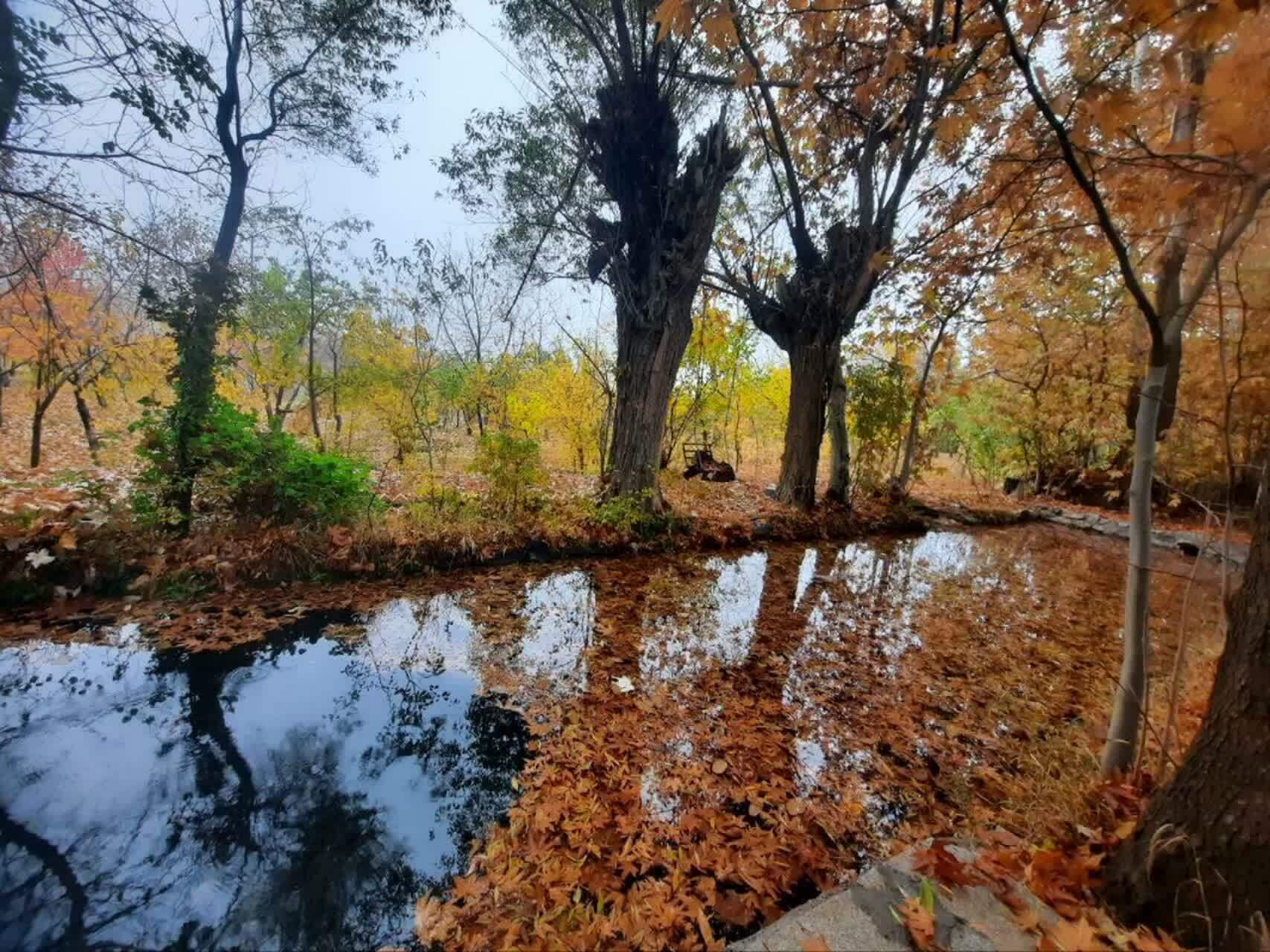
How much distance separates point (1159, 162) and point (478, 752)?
4.05 metres

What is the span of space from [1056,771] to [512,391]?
10172 millimetres

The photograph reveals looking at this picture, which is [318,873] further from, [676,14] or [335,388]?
[335,388]

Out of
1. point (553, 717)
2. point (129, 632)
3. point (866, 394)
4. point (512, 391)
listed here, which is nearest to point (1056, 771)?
point (553, 717)

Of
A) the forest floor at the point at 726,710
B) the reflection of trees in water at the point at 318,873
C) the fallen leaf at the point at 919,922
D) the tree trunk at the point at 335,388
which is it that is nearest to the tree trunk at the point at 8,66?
the forest floor at the point at 726,710

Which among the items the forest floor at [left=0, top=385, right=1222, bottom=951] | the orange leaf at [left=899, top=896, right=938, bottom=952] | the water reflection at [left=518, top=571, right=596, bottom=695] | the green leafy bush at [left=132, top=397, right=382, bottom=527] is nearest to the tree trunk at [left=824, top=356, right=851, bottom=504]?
the forest floor at [left=0, top=385, right=1222, bottom=951]

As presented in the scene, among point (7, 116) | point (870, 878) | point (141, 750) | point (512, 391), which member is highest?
point (7, 116)

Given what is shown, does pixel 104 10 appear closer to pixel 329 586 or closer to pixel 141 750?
pixel 329 586

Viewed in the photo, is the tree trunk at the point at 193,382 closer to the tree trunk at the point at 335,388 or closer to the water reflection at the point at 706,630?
the water reflection at the point at 706,630

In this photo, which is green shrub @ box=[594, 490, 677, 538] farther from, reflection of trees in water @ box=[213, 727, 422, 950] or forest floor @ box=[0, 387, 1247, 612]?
reflection of trees in water @ box=[213, 727, 422, 950]

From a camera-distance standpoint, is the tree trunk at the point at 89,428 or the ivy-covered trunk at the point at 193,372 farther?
the tree trunk at the point at 89,428

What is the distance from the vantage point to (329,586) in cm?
437

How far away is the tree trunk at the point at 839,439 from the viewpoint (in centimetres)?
781

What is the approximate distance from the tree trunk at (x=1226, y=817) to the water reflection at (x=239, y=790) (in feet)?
7.37

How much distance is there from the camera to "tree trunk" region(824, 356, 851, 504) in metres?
7.81
